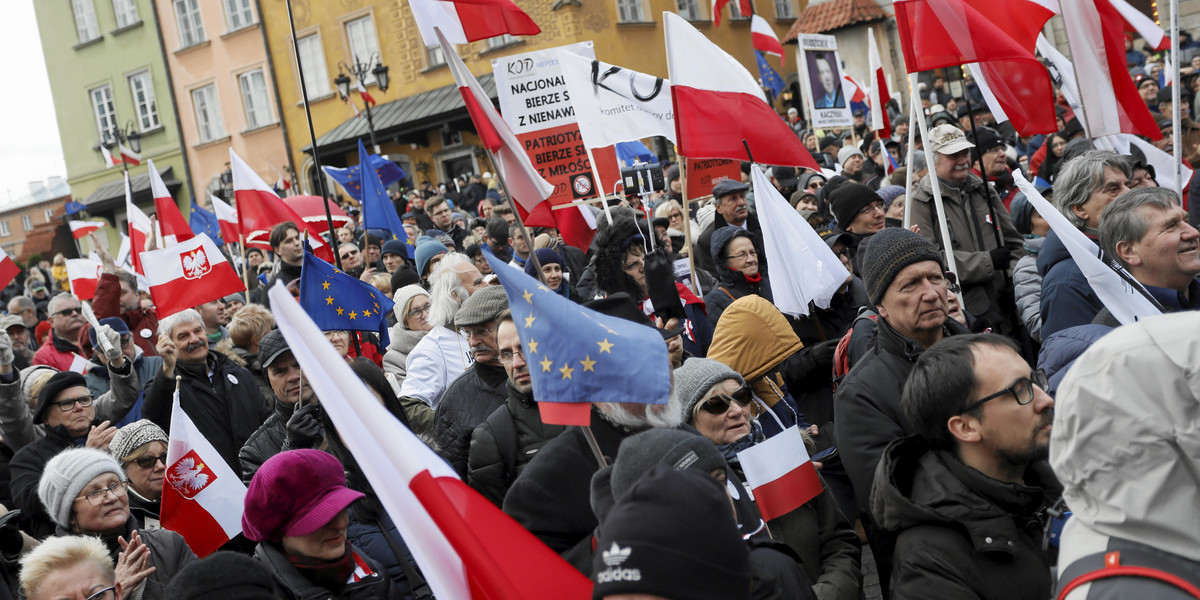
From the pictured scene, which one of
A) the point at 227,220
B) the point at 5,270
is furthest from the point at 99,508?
the point at 227,220

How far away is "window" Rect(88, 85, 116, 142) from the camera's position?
3841 cm

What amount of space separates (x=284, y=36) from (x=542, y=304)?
3299 cm

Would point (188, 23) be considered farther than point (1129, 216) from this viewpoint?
Yes

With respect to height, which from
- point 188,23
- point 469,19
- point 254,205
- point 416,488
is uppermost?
point 188,23

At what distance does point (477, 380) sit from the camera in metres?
4.79

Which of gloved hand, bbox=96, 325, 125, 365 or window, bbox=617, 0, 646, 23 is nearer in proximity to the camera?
gloved hand, bbox=96, 325, 125, 365

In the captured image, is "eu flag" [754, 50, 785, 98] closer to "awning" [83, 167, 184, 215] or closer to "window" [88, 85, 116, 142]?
"awning" [83, 167, 184, 215]

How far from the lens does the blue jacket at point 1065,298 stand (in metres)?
4.26

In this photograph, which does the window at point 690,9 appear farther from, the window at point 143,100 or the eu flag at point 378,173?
the window at point 143,100

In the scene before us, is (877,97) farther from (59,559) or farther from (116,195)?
(116,195)

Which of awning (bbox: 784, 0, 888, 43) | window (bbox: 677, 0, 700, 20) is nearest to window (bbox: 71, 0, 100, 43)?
window (bbox: 677, 0, 700, 20)

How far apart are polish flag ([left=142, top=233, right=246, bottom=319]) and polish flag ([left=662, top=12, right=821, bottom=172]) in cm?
372

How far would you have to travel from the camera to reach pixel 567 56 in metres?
8.11

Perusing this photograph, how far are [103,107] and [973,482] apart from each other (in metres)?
41.1
